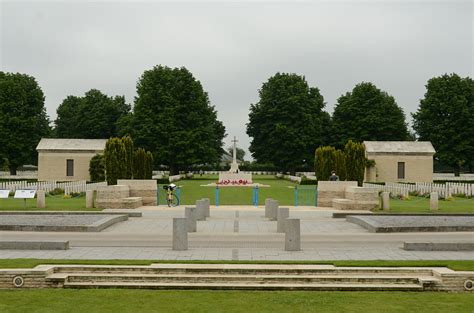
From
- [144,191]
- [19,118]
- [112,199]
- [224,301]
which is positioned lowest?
[224,301]

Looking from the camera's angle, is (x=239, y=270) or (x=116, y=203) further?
(x=116, y=203)

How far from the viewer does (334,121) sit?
232 ft

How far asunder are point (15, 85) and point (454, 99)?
50003 millimetres

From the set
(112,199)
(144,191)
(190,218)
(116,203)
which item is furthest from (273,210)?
(144,191)

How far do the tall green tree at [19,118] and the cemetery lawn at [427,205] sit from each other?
147 feet

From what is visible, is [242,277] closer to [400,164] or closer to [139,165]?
[139,165]

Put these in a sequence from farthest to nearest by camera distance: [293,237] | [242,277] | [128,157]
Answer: [128,157] < [293,237] < [242,277]

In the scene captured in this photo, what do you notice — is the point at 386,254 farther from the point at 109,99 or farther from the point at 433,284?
the point at 109,99

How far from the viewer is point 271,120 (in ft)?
230

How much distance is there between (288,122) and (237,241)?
53.2m

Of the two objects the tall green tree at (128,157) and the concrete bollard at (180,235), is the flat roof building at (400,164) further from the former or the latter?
the concrete bollard at (180,235)

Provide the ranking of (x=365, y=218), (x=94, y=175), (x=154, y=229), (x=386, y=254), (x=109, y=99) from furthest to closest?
1. (x=109, y=99)
2. (x=94, y=175)
3. (x=365, y=218)
4. (x=154, y=229)
5. (x=386, y=254)

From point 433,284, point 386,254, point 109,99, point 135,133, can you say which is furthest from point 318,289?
point 109,99

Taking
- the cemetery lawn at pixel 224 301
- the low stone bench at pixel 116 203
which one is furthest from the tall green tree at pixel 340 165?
the cemetery lawn at pixel 224 301
